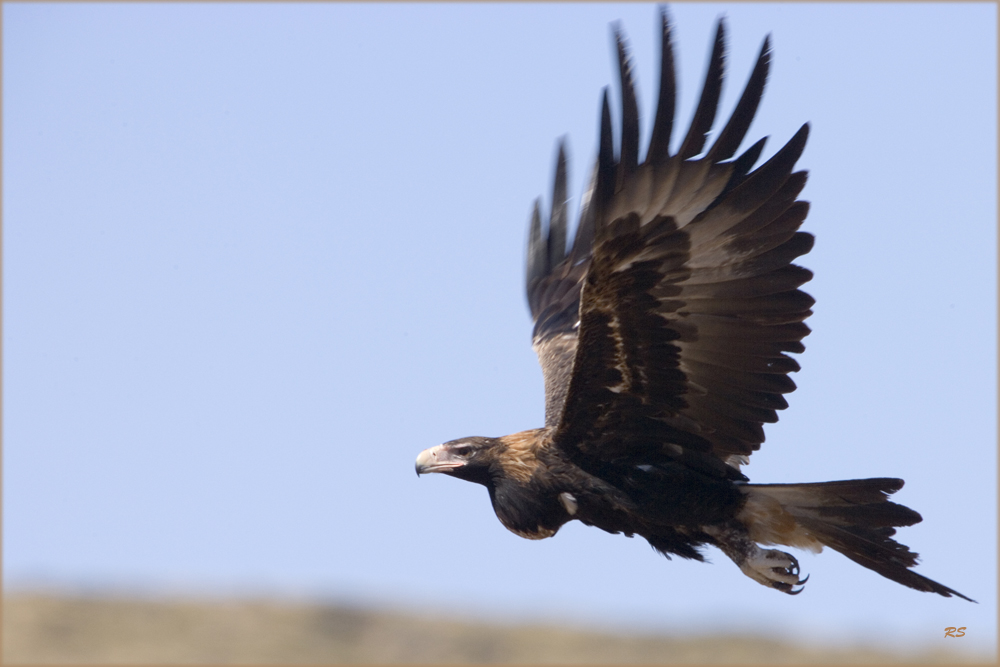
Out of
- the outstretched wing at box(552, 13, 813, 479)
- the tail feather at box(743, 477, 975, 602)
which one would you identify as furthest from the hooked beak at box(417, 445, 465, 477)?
the tail feather at box(743, 477, 975, 602)

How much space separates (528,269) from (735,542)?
2.87m

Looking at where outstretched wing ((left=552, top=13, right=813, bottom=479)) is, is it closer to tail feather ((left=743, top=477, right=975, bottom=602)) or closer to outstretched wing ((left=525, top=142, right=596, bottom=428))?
tail feather ((left=743, top=477, right=975, bottom=602))

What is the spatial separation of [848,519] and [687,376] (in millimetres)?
1135

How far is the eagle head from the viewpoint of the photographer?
22.1ft

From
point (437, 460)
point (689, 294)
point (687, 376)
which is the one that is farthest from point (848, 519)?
point (437, 460)

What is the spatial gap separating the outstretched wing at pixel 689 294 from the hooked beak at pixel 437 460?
29.4 inches

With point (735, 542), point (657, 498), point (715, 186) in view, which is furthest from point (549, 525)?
point (715, 186)

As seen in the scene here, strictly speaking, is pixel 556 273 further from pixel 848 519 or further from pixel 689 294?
pixel 848 519

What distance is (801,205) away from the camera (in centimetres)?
577

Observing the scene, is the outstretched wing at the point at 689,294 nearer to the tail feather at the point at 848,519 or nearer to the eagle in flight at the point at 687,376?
the eagle in flight at the point at 687,376

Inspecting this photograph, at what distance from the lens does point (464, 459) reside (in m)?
6.85

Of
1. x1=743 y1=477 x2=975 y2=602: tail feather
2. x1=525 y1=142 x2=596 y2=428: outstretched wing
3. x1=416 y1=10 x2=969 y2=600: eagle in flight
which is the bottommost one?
x1=743 y1=477 x2=975 y2=602: tail feather

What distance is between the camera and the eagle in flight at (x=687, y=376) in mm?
5648

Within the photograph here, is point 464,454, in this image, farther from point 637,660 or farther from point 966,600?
point 637,660
